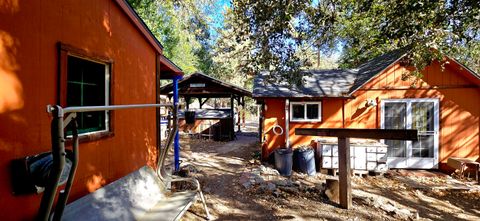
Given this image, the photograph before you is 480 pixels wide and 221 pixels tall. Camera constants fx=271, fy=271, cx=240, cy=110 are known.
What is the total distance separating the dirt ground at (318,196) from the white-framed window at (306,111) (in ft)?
6.73

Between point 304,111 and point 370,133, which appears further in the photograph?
point 304,111

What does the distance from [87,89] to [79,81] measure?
0.77 feet

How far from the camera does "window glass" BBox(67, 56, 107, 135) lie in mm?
3513

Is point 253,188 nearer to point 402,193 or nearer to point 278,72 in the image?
point 278,72

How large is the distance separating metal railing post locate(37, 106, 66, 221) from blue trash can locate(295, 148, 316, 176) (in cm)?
766

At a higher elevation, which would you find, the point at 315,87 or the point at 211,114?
the point at 315,87

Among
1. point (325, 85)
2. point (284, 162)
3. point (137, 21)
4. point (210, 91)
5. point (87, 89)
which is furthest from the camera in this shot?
point (210, 91)

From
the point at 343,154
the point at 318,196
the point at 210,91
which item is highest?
the point at 210,91

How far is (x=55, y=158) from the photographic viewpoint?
1.55 meters

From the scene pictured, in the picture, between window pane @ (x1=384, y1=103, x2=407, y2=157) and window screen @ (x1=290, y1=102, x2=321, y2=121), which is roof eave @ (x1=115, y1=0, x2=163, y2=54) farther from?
window pane @ (x1=384, y1=103, x2=407, y2=157)

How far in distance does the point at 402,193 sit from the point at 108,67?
24.0ft

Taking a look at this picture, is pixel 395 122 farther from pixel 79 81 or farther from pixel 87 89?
pixel 79 81

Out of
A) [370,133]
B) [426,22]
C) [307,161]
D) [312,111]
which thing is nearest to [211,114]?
[312,111]

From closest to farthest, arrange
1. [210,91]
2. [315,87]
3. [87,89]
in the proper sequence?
[87,89], [315,87], [210,91]
